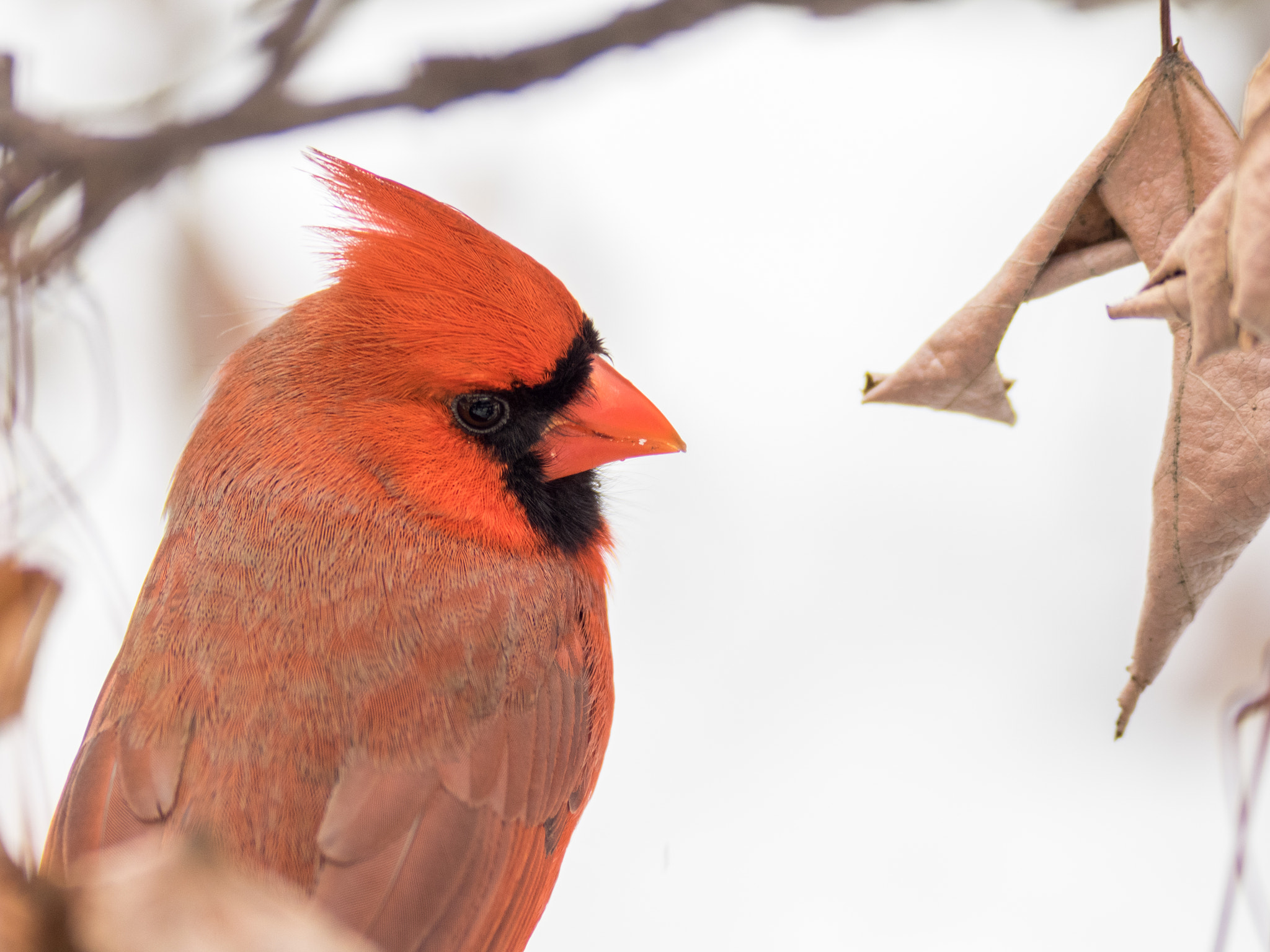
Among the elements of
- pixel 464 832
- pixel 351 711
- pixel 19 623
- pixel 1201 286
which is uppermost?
pixel 1201 286

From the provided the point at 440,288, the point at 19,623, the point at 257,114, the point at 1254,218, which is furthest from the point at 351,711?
the point at 1254,218

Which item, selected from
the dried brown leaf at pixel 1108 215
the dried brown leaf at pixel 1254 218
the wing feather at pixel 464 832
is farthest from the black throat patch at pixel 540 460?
the dried brown leaf at pixel 1254 218

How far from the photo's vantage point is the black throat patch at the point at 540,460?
1554 millimetres

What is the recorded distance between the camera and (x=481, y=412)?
153 centimetres

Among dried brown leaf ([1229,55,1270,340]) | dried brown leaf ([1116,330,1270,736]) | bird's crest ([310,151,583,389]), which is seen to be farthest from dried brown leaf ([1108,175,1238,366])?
bird's crest ([310,151,583,389])

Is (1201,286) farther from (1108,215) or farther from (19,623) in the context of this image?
(19,623)

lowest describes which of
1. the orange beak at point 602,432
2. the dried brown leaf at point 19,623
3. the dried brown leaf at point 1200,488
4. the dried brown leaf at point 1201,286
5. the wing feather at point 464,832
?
the wing feather at point 464,832

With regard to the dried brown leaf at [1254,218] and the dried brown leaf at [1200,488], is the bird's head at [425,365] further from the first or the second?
the dried brown leaf at [1254,218]

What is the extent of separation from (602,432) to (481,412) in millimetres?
188

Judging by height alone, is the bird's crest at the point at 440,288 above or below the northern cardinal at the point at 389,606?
above

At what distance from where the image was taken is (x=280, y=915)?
27.0 inches

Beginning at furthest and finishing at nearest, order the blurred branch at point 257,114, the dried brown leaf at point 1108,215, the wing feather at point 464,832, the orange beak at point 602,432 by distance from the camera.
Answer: the orange beak at point 602,432
the blurred branch at point 257,114
the wing feather at point 464,832
the dried brown leaf at point 1108,215

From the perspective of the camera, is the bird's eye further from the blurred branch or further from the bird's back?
the blurred branch

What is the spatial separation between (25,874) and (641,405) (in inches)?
44.5
